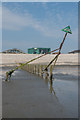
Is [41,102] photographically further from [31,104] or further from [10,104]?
[10,104]

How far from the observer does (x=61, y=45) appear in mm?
11750

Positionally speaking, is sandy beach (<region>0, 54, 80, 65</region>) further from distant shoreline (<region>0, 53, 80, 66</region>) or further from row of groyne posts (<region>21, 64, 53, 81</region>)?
row of groyne posts (<region>21, 64, 53, 81</region>)

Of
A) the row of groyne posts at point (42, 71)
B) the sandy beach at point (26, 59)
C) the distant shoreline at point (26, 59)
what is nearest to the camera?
the row of groyne posts at point (42, 71)

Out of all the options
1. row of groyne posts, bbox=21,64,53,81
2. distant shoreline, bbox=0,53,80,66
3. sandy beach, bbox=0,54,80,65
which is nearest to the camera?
row of groyne posts, bbox=21,64,53,81

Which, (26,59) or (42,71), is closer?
(42,71)

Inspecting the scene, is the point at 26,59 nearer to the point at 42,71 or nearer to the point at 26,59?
the point at 26,59

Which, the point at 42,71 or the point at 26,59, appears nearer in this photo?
the point at 42,71

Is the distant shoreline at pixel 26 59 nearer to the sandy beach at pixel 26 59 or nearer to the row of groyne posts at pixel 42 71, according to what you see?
the sandy beach at pixel 26 59

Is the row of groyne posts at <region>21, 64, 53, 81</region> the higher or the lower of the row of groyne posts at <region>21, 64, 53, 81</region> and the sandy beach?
the lower

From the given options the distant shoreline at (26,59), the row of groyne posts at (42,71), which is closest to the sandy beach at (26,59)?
the distant shoreline at (26,59)

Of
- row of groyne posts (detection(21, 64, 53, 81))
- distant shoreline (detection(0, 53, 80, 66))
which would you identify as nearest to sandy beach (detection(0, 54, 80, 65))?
distant shoreline (detection(0, 53, 80, 66))

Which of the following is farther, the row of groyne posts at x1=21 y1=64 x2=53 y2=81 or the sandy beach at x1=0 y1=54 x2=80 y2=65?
the sandy beach at x1=0 y1=54 x2=80 y2=65

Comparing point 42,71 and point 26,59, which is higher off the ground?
point 26,59

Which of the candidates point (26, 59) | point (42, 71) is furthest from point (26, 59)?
point (42, 71)
